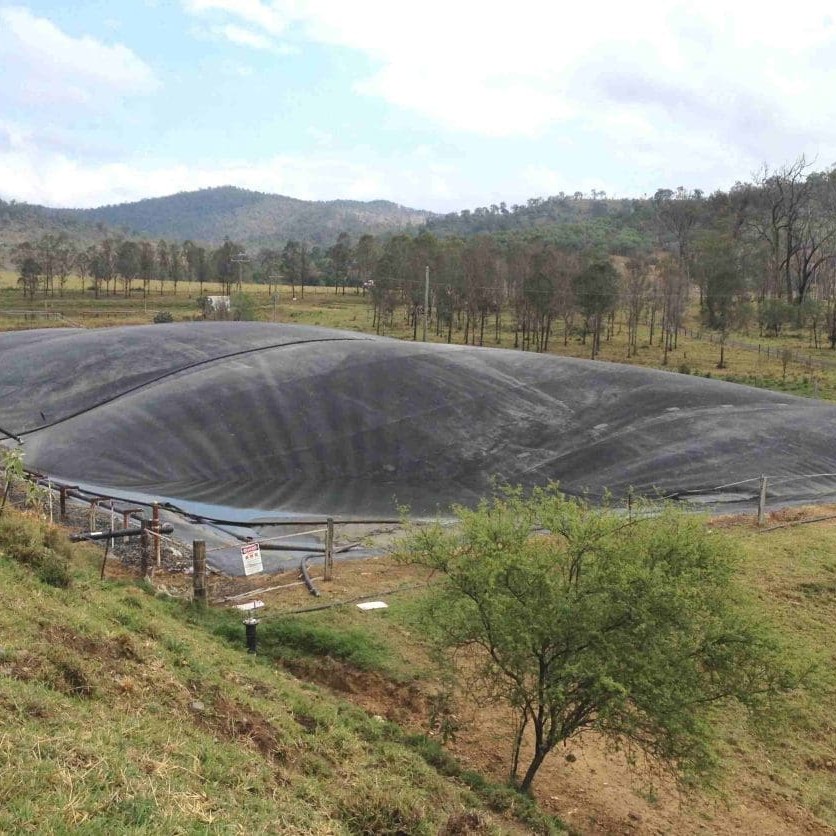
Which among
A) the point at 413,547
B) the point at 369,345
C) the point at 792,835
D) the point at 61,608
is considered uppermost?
the point at 369,345

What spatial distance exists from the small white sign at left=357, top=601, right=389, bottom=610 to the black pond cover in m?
4.95

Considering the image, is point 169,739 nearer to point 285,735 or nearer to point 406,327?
point 285,735

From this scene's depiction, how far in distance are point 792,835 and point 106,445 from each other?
16718 mm

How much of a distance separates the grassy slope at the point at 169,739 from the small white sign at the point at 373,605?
2252mm

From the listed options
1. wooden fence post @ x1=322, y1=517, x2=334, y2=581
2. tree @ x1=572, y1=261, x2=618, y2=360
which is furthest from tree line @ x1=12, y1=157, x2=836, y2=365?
wooden fence post @ x1=322, y1=517, x2=334, y2=581

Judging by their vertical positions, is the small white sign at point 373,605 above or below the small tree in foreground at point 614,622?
below

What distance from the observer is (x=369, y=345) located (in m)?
25.7

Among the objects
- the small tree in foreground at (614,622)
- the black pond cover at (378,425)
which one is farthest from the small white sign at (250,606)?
the black pond cover at (378,425)

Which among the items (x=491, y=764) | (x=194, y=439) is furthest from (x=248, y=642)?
(x=194, y=439)

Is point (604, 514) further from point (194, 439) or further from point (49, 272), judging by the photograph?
point (49, 272)

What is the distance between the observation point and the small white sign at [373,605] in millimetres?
11922

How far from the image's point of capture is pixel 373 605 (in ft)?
39.4

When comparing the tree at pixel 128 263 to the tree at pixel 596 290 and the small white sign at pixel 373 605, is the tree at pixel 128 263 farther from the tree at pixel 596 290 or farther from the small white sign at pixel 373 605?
the small white sign at pixel 373 605

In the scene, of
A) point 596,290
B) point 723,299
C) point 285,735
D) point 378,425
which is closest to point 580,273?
point 596,290
